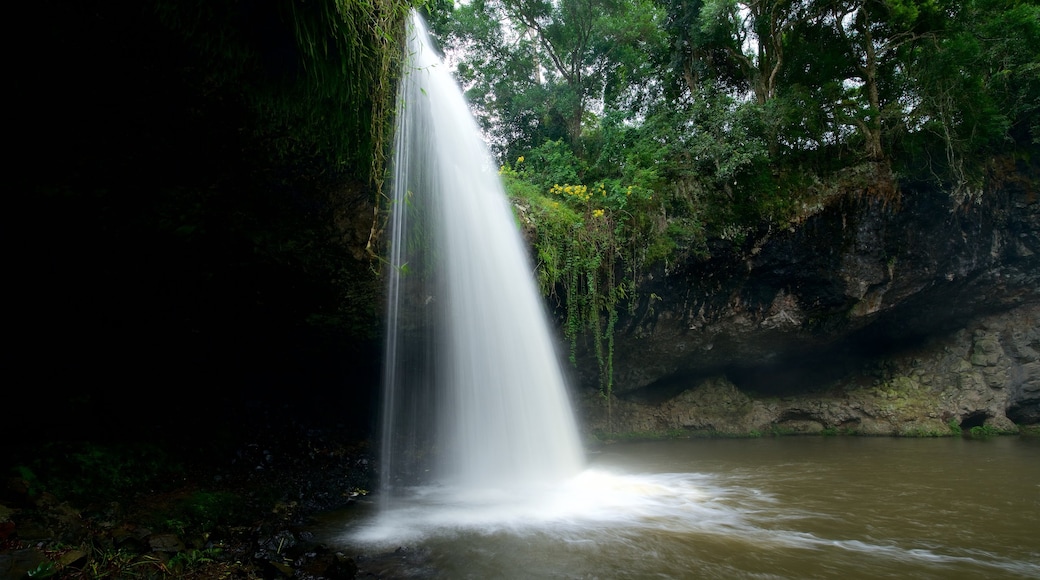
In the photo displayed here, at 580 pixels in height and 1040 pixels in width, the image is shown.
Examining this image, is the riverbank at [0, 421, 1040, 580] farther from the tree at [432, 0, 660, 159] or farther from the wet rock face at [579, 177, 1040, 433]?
the tree at [432, 0, 660, 159]

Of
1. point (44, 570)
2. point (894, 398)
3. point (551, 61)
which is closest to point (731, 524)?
point (44, 570)

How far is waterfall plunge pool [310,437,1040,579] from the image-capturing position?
3.49m

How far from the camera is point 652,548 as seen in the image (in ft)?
12.7

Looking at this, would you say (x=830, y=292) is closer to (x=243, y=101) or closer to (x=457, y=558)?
(x=457, y=558)

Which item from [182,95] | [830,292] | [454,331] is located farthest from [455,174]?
[830,292]

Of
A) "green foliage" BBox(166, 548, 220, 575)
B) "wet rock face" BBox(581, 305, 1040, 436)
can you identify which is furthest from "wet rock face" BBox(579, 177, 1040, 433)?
"green foliage" BBox(166, 548, 220, 575)

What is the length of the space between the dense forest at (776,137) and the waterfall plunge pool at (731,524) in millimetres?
2964

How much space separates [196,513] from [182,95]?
3795mm

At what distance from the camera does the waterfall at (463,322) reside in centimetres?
603

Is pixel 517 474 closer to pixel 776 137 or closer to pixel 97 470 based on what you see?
pixel 97 470

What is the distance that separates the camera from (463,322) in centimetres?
669

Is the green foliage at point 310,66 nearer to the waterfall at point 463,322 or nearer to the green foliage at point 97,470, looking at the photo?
the waterfall at point 463,322

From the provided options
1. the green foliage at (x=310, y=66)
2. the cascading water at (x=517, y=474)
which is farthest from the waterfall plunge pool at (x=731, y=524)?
the green foliage at (x=310, y=66)

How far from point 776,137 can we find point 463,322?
274 inches
